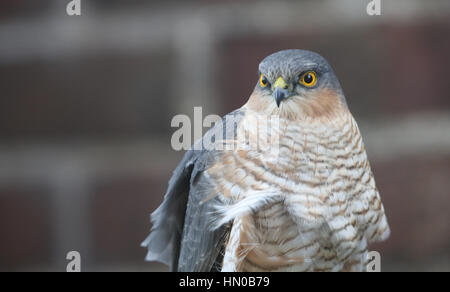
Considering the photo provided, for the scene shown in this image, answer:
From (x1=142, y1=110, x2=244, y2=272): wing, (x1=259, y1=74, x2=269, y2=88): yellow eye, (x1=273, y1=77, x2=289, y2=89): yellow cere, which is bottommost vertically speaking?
(x1=142, y1=110, x2=244, y2=272): wing

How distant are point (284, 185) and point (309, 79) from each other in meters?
0.12

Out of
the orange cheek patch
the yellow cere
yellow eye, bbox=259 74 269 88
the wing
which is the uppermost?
yellow eye, bbox=259 74 269 88

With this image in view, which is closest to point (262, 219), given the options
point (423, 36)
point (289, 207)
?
point (289, 207)

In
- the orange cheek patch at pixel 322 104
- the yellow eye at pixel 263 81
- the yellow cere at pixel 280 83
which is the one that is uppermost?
the yellow eye at pixel 263 81

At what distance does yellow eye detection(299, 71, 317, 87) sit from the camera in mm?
516

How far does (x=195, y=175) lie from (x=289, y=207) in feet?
0.33

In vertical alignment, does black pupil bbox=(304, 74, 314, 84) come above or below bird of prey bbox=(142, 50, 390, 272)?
above

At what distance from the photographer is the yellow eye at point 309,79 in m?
0.52

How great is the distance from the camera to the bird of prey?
0.46 meters

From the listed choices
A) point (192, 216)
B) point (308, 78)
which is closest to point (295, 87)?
point (308, 78)

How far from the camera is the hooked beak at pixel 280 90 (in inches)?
19.4

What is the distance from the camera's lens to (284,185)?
18.1 inches

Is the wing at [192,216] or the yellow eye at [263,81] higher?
the yellow eye at [263,81]
